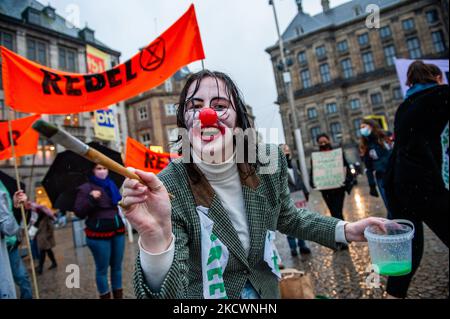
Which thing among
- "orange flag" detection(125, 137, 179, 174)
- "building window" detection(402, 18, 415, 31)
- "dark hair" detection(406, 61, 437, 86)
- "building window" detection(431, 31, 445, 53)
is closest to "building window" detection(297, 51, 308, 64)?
"building window" detection(402, 18, 415, 31)

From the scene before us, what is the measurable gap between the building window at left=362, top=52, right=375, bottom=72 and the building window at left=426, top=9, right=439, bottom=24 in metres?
6.55

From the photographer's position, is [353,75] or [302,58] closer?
[353,75]

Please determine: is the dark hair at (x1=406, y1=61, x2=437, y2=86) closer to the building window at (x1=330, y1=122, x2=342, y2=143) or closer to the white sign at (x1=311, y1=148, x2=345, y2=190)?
the white sign at (x1=311, y1=148, x2=345, y2=190)

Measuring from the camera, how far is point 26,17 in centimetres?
2344

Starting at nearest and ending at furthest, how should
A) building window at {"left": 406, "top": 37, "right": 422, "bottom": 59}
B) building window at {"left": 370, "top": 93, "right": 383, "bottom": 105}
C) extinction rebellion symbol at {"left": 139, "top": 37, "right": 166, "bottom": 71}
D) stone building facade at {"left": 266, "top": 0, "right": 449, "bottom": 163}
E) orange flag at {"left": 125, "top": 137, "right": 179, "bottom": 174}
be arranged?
1. extinction rebellion symbol at {"left": 139, "top": 37, "right": 166, "bottom": 71}
2. orange flag at {"left": 125, "top": 137, "right": 179, "bottom": 174}
3. stone building facade at {"left": 266, "top": 0, "right": 449, "bottom": 163}
4. building window at {"left": 406, "top": 37, "right": 422, "bottom": 59}
5. building window at {"left": 370, "top": 93, "right": 383, "bottom": 105}

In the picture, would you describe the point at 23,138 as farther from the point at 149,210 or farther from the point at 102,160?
the point at 102,160

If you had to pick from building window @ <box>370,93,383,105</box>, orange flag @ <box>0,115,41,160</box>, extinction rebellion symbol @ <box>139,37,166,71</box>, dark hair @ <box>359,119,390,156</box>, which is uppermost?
building window @ <box>370,93,383,105</box>

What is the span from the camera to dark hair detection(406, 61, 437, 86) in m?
1.73

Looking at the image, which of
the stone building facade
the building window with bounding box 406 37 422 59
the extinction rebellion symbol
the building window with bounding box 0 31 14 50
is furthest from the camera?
the building window with bounding box 406 37 422 59

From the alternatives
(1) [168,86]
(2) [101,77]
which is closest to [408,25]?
(1) [168,86]

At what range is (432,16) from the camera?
104ft

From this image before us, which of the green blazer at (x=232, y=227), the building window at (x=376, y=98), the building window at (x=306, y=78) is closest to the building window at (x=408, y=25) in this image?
the building window at (x=376, y=98)

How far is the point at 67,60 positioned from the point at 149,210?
89.3ft
